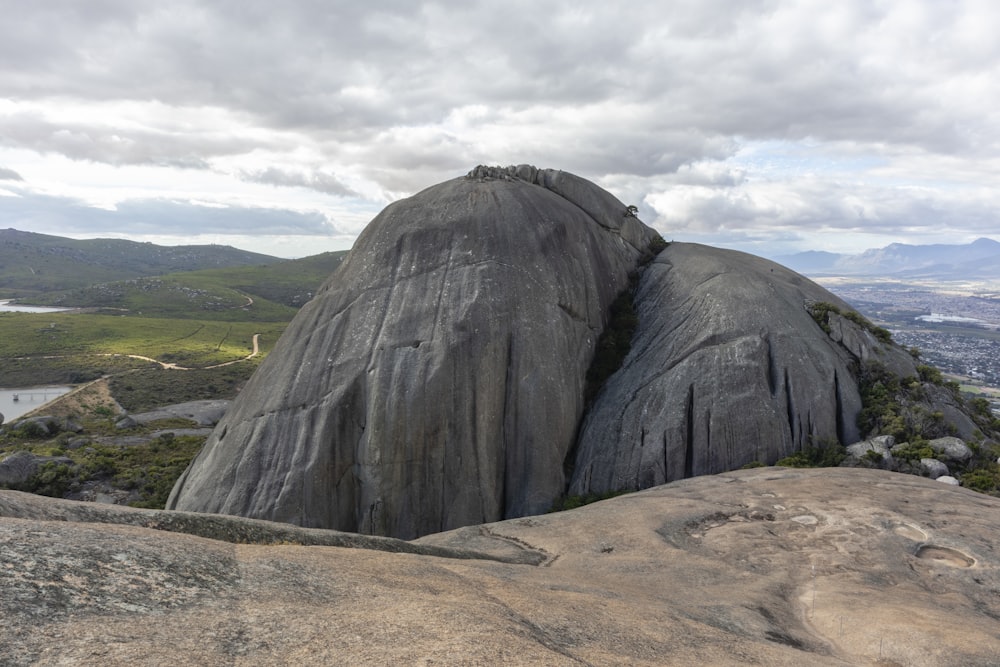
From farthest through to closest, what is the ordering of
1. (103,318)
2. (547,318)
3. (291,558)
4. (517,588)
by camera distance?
(103,318) < (547,318) < (517,588) < (291,558)

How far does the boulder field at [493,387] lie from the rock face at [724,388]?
0.11 metres

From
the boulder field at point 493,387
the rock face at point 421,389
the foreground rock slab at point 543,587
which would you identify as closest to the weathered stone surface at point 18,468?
the boulder field at point 493,387

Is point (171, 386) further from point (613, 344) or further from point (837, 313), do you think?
point (837, 313)

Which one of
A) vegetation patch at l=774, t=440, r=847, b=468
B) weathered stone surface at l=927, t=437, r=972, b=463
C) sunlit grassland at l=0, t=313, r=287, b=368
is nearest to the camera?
weathered stone surface at l=927, t=437, r=972, b=463

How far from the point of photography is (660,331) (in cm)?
3569

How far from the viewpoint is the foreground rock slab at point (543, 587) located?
739 cm

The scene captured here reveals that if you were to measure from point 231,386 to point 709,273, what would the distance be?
94.6m

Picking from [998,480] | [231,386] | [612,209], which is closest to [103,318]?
[231,386]

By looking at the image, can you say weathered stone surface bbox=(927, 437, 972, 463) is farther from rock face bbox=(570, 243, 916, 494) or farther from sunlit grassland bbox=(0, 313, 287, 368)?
sunlit grassland bbox=(0, 313, 287, 368)

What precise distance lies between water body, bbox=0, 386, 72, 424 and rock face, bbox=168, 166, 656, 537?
90.1 meters

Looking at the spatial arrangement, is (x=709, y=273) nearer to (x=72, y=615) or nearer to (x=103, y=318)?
(x=72, y=615)

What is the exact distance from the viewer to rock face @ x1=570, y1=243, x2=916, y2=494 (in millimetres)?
Result: 29938

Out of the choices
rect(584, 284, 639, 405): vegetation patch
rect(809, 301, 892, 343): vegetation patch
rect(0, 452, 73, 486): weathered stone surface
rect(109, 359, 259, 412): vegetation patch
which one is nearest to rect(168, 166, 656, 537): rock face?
rect(584, 284, 639, 405): vegetation patch

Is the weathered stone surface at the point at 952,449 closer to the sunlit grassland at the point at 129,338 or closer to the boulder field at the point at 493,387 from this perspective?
the boulder field at the point at 493,387
